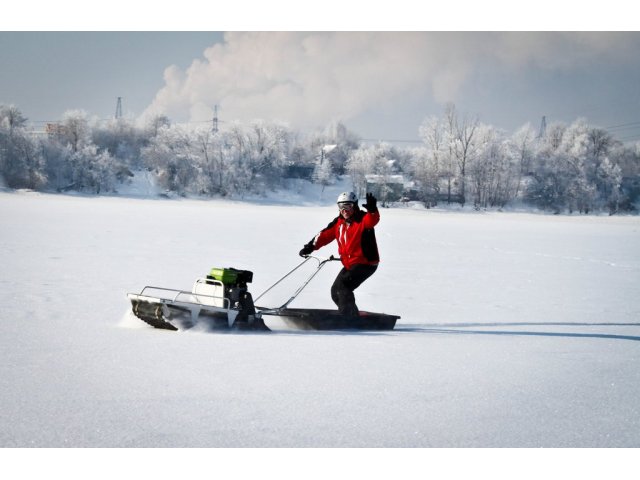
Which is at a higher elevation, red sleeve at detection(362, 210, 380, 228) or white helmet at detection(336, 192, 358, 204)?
white helmet at detection(336, 192, 358, 204)

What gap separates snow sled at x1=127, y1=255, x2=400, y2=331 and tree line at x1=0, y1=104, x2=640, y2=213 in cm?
3195

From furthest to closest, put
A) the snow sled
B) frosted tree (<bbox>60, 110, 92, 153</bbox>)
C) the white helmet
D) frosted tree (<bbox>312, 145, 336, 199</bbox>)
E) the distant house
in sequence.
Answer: frosted tree (<bbox>312, 145, 336, 199</bbox>), the distant house, frosted tree (<bbox>60, 110, 92, 153</bbox>), the white helmet, the snow sled

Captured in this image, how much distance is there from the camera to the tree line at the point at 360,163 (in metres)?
35.8

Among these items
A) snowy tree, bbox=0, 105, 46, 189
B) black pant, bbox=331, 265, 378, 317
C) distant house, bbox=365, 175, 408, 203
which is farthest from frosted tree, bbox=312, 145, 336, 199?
black pant, bbox=331, 265, 378, 317

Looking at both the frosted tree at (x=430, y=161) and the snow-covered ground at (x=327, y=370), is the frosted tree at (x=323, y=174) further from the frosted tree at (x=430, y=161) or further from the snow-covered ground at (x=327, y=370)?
the snow-covered ground at (x=327, y=370)

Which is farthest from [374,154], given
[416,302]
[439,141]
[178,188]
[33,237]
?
[416,302]

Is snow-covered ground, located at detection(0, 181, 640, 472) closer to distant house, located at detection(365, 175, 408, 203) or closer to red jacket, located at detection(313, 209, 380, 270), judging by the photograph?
red jacket, located at detection(313, 209, 380, 270)

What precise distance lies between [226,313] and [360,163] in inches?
1695

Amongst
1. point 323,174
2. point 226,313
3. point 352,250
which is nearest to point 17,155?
point 323,174

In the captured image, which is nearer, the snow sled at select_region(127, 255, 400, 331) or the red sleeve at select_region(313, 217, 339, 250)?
the snow sled at select_region(127, 255, 400, 331)

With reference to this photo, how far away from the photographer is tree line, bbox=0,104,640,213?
35.8 meters

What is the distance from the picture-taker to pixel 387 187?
140 ft

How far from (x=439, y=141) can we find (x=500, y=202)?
7.36 metres

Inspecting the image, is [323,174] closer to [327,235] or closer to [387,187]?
[387,187]
